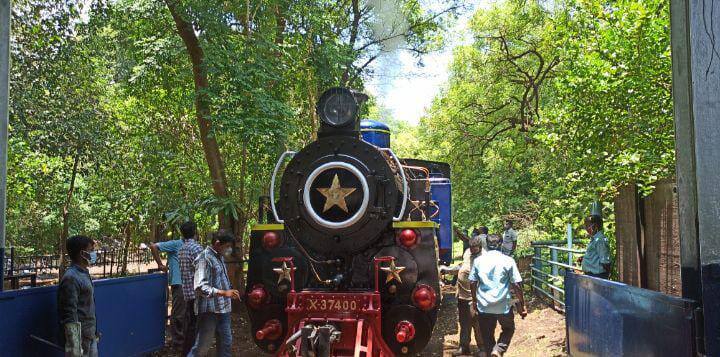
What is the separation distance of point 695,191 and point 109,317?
207 inches

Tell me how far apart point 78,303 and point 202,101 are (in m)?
4.87

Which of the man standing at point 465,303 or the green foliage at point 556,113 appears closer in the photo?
the green foliage at point 556,113

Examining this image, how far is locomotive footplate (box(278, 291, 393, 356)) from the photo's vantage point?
18.3ft

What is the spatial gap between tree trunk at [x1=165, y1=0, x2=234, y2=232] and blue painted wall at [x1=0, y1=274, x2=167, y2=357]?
8.81ft

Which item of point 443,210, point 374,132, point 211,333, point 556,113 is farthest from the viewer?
point 374,132

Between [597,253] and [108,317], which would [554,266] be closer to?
[597,253]

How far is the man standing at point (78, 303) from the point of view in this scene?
4.69m

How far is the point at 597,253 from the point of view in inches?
278

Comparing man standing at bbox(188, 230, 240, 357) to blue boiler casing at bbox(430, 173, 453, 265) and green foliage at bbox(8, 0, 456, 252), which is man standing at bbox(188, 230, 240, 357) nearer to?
green foliage at bbox(8, 0, 456, 252)

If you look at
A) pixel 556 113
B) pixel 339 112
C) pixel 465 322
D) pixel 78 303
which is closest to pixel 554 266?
pixel 465 322

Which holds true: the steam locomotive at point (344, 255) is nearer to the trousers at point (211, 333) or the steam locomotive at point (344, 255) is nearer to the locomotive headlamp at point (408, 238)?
the locomotive headlamp at point (408, 238)

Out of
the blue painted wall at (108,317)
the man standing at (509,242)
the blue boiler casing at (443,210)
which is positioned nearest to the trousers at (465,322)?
the blue boiler casing at (443,210)

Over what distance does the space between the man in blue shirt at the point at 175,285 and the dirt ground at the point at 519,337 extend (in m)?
0.32

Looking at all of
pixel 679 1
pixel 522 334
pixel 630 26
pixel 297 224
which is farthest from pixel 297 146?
pixel 679 1
